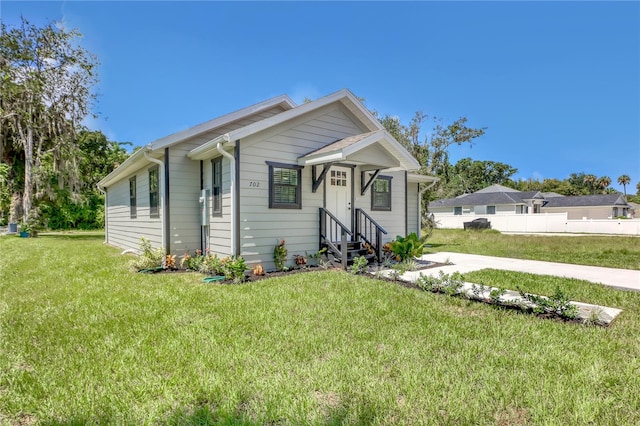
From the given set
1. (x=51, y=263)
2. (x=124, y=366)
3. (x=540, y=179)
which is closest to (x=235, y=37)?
(x=51, y=263)

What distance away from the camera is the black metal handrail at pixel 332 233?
7.34 metres

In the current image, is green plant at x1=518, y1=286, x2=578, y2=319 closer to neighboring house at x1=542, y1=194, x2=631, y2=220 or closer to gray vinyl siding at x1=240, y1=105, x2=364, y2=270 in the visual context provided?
gray vinyl siding at x1=240, y1=105, x2=364, y2=270

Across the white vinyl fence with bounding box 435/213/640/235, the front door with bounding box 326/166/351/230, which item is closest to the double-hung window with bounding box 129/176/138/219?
the front door with bounding box 326/166/351/230

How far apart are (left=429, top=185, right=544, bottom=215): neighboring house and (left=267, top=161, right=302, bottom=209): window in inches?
1282

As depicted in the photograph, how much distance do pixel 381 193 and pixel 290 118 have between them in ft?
12.1

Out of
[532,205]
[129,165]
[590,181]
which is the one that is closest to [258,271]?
[129,165]

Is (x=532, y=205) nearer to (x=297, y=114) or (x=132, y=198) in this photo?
(x=297, y=114)

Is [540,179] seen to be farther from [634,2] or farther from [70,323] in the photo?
[70,323]

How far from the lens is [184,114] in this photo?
19.5 meters

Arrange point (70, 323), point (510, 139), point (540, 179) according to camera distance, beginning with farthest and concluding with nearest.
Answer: point (540, 179), point (510, 139), point (70, 323)

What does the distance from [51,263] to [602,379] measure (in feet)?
35.1

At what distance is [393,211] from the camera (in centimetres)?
991

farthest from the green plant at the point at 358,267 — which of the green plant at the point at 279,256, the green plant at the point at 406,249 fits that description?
the green plant at the point at 406,249

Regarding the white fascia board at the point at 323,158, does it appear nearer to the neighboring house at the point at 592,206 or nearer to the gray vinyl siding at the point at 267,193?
the gray vinyl siding at the point at 267,193
